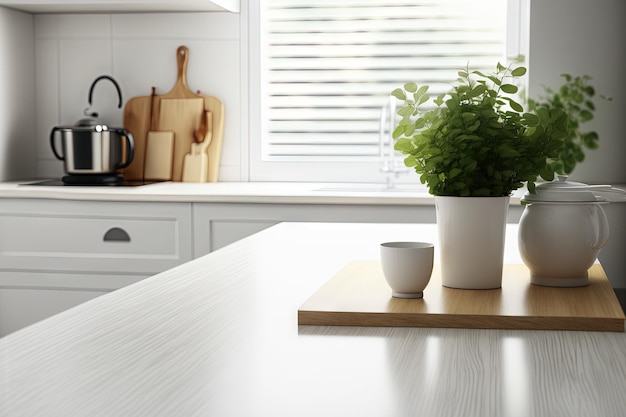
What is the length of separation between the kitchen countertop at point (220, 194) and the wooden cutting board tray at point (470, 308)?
5.00 ft

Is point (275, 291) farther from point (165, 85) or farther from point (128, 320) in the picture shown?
point (165, 85)

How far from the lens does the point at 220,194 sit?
2887 millimetres

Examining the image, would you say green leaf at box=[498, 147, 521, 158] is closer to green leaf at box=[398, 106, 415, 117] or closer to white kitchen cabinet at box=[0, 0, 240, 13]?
green leaf at box=[398, 106, 415, 117]

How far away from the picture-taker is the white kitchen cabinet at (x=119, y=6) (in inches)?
128

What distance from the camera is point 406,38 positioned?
11.5 feet

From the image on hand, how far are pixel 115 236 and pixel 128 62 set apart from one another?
0.96 meters

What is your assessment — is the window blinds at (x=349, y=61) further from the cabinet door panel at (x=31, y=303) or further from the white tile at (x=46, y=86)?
the cabinet door panel at (x=31, y=303)

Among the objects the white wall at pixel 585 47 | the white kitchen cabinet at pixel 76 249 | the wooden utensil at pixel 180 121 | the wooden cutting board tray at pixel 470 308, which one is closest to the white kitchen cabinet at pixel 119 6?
the wooden utensil at pixel 180 121

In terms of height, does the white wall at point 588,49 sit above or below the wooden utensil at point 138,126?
above

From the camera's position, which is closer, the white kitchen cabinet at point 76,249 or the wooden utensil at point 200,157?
the white kitchen cabinet at point 76,249

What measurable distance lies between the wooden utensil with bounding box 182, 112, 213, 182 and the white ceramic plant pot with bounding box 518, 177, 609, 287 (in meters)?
2.39

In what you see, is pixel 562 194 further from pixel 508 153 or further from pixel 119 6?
pixel 119 6

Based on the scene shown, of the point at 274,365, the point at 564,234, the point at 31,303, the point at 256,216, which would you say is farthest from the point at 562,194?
the point at 31,303

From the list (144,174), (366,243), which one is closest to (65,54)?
(144,174)
